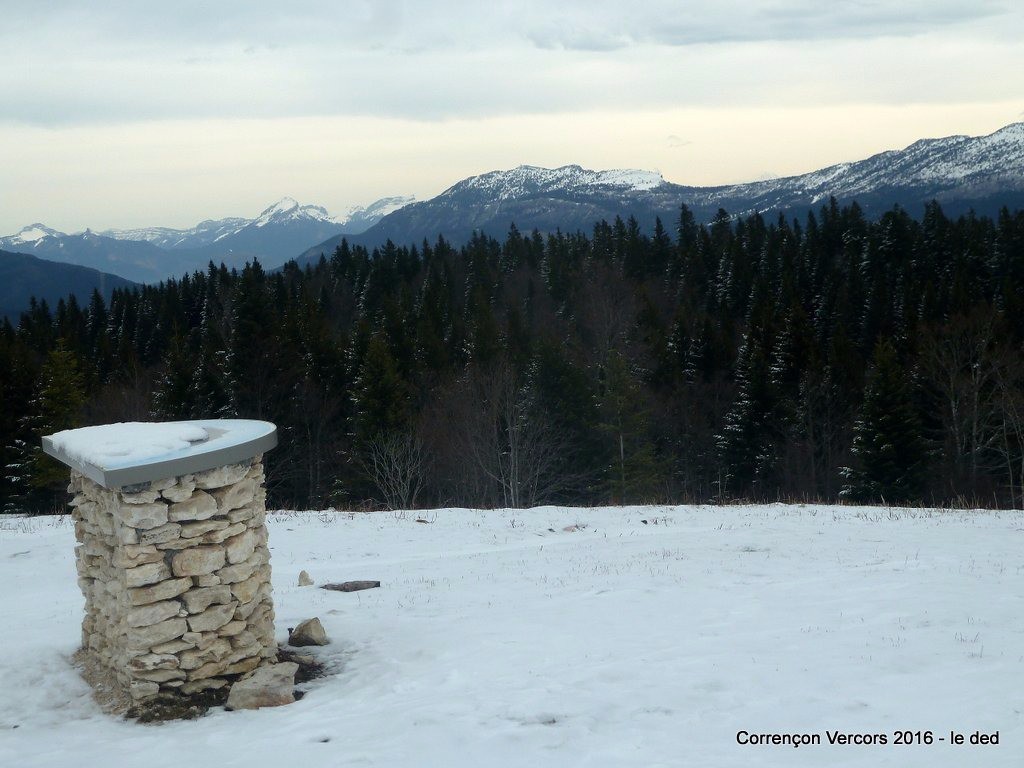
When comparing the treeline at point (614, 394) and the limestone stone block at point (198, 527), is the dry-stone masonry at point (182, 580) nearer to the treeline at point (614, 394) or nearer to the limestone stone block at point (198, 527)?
the limestone stone block at point (198, 527)

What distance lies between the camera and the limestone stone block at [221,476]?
7.37 meters

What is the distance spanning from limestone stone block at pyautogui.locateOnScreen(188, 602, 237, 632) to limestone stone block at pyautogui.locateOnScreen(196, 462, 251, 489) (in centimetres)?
115

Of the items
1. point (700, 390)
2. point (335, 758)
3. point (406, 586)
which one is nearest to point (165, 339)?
point (700, 390)

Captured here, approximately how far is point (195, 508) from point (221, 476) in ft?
1.22

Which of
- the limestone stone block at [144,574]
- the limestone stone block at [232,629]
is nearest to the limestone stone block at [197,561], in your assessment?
the limestone stone block at [144,574]

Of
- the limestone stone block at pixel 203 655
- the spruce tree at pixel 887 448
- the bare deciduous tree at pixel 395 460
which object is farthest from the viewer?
the spruce tree at pixel 887 448

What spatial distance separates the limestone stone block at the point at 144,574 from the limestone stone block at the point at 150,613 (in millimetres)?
213

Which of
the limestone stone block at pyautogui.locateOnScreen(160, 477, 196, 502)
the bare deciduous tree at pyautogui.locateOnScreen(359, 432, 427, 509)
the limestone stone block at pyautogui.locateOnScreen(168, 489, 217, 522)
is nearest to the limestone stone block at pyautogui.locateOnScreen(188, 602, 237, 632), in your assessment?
the limestone stone block at pyautogui.locateOnScreen(168, 489, 217, 522)

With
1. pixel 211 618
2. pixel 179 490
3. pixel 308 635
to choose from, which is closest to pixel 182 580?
pixel 211 618

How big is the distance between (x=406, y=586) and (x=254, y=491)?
157 inches

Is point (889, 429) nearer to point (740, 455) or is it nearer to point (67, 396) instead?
point (740, 455)

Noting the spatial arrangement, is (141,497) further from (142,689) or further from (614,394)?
(614,394)

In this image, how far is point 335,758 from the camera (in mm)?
A: 5949

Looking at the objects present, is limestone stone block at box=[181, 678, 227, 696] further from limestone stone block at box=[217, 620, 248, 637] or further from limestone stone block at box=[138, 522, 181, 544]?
limestone stone block at box=[138, 522, 181, 544]
